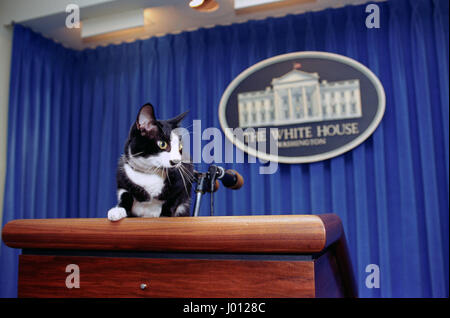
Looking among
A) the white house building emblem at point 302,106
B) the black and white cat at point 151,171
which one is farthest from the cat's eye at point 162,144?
the white house building emblem at point 302,106

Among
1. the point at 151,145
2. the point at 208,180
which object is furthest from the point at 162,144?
the point at 208,180

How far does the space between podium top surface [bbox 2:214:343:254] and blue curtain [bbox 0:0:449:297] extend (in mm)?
1658

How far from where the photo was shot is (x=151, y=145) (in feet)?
2.08

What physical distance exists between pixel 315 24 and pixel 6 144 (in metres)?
2.06

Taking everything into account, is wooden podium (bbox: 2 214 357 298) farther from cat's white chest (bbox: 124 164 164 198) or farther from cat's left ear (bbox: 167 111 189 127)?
cat's left ear (bbox: 167 111 189 127)

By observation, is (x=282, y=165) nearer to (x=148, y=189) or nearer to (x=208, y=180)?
(x=208, y=180)

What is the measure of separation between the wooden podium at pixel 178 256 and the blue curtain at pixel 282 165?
5.42 ft

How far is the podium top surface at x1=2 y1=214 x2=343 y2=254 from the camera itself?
1.27 feet

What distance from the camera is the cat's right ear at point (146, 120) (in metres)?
0.61

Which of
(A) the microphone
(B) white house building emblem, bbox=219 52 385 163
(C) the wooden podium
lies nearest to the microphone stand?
(A) the microphone

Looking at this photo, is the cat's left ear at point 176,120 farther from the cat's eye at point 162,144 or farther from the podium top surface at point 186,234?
the podium top surface at point 186,234

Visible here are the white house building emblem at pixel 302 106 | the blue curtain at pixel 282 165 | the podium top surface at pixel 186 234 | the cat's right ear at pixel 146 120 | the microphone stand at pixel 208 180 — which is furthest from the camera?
the white house building emblem at pixel 302 106

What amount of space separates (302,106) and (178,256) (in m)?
1.81
